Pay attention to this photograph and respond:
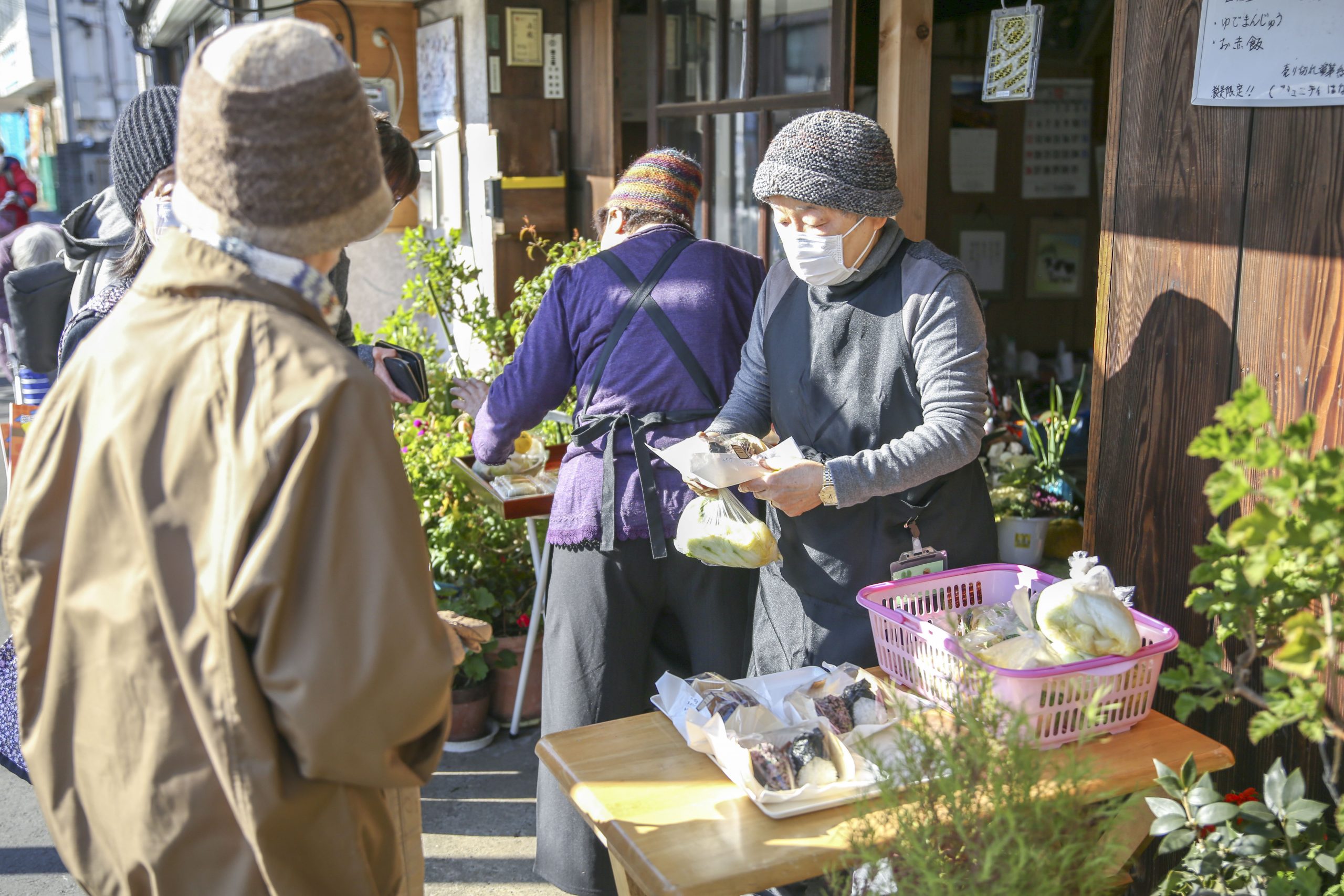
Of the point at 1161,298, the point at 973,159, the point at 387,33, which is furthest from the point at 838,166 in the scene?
the point at 387,33

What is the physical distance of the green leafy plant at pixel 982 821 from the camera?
1388 mm

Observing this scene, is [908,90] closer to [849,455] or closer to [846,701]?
[849,455]

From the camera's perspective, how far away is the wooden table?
1577 mm

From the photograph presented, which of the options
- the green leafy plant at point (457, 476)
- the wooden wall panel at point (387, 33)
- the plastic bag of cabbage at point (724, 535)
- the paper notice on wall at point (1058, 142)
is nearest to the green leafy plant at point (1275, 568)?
the plastic bag of cabbage at point (724, 535)

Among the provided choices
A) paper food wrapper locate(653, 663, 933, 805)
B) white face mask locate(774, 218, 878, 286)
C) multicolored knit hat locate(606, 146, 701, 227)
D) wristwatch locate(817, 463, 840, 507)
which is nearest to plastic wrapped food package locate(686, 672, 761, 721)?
paper food wrapper locate(653, 663, 933, 805)

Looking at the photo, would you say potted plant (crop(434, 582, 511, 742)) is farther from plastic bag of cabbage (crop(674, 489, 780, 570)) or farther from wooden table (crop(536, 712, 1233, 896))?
wooden table (crop(536, 712, 1233, 896))

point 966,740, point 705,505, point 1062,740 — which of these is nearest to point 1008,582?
point 1062,740

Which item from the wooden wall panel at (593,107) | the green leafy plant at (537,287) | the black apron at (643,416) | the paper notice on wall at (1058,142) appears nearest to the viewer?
the black apron at (643,416)

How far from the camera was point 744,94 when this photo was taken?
4.05 metres

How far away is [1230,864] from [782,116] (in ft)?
9.23

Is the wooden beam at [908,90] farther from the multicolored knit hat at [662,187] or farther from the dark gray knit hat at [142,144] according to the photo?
the dark gray knit hat at [142,144]

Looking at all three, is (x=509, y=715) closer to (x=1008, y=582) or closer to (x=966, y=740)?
(x=1008, y=582)

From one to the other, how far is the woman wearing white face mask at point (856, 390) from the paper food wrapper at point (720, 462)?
0.13ft

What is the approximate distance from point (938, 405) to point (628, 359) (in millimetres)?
813
